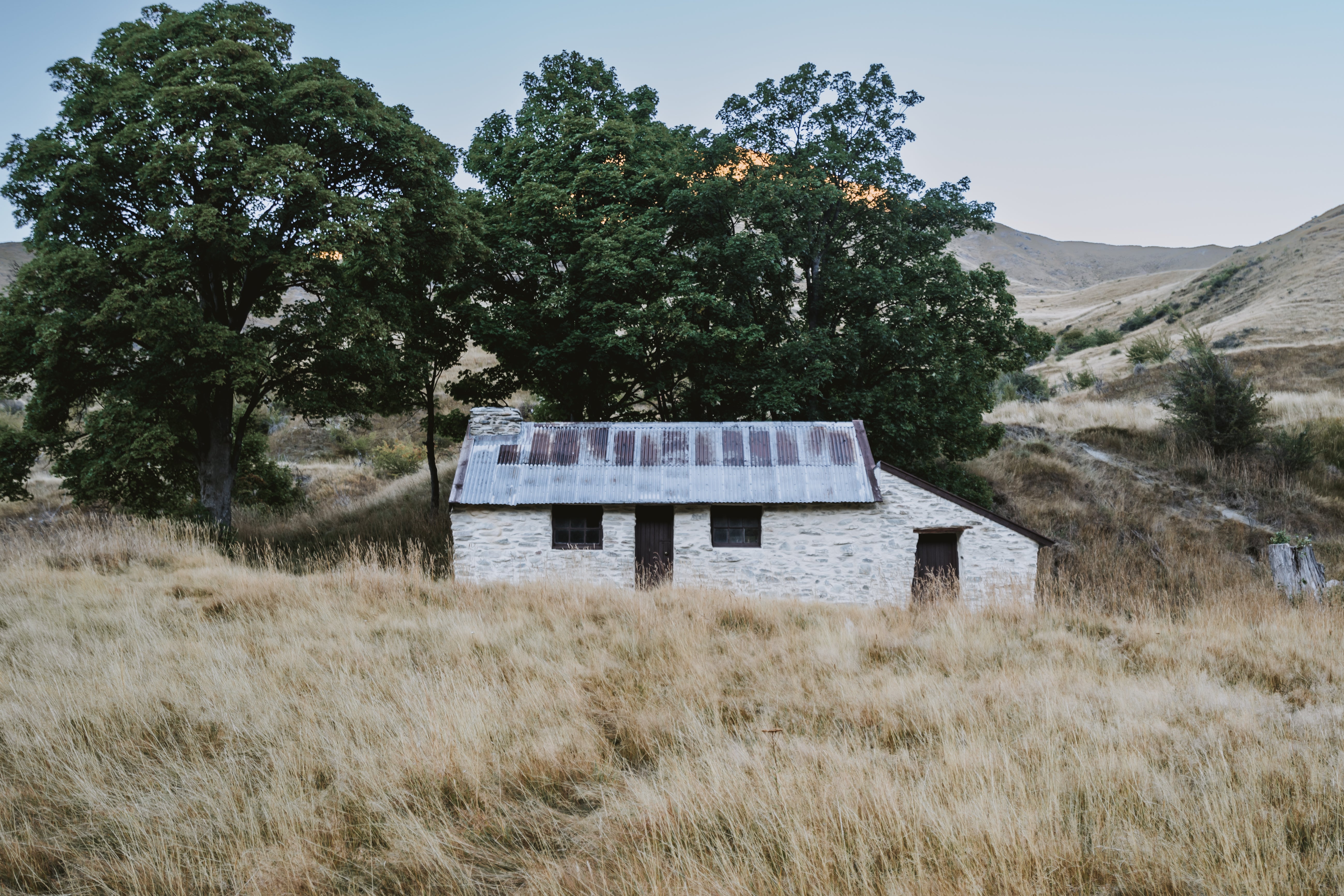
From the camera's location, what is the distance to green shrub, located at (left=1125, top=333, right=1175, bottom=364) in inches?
1342

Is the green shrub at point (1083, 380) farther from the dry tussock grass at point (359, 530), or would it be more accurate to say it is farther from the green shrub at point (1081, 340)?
the dry tussock grass at point (359, 530)

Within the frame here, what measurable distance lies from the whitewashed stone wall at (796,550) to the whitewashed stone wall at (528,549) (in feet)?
0.06

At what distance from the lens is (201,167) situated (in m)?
14.7

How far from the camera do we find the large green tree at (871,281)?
749 inches

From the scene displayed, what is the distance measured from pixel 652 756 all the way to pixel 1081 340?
6914 centimetres

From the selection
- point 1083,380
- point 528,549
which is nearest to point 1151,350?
point 1083,380

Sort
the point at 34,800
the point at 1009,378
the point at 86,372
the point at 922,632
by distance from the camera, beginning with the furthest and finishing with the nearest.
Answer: the point at 1009,378, the point at 86,372, the point at 922,632, the point at 34,800

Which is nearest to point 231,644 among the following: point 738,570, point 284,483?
point 738,570

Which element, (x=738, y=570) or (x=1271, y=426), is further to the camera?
(x=1271, y=426)

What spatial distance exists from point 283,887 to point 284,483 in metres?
22.1

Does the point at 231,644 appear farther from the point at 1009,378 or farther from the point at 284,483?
the point at 1009,378

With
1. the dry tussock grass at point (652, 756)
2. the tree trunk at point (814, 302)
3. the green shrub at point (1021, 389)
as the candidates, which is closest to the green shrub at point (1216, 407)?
the green shrub at point (1021, 389)

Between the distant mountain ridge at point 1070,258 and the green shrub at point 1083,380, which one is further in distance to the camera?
the distant mountain ridge at point 1070,258

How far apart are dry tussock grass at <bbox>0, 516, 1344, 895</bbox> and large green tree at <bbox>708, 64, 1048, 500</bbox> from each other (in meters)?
11.0
